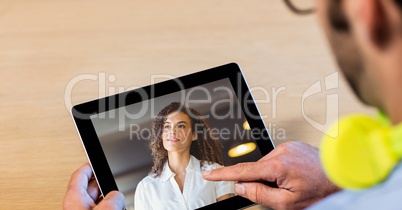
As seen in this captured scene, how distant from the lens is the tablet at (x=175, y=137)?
2.89 ft

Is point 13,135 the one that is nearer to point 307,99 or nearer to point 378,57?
point 307,99

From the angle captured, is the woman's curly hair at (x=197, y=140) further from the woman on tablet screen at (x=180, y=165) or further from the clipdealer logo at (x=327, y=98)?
the clipdealer logo at (x=327, y=98)

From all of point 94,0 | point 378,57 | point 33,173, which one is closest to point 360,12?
point 378,57

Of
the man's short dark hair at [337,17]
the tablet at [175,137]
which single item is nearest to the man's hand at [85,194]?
the tablet at [175,137]

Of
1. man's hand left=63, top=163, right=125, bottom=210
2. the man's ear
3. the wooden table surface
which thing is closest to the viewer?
the man's ear

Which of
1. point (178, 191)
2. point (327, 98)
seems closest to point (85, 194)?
point (178, 191)

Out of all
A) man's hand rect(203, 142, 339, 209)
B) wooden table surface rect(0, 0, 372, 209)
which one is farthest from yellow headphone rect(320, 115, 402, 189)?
wooden table surface rect(0, 0, 372, 209)

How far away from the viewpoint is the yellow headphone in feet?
1.62

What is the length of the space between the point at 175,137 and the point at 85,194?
0.15m

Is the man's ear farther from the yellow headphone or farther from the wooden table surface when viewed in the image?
the wooden table surface

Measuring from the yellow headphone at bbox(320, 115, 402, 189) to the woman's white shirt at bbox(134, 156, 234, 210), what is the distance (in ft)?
1.17

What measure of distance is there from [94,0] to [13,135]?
0.30 metres

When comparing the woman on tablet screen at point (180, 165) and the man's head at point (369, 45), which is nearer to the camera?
the man's head at point (369, 45)

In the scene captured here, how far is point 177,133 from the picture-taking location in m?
0.92
